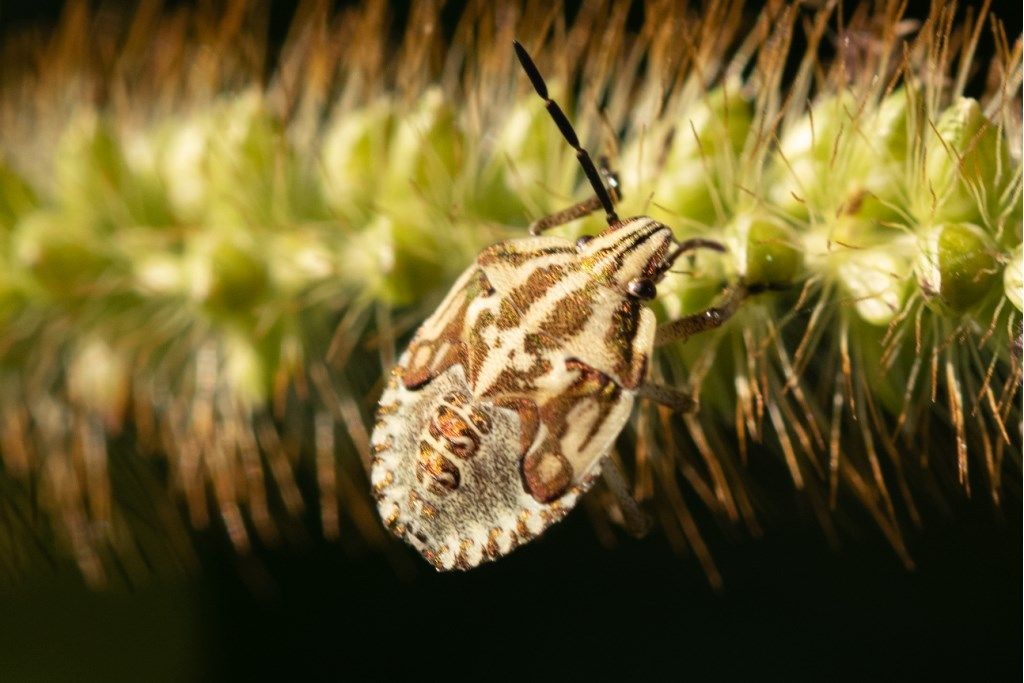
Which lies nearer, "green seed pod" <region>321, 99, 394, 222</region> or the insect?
the insect

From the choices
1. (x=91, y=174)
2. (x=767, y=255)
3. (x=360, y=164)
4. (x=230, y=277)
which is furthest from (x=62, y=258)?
(x=767, y=255)

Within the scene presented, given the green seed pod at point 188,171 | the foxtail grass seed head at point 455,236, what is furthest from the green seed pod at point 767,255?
the green seed pod at point 188,171

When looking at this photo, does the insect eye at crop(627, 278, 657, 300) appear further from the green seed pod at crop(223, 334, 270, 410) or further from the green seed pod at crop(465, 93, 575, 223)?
the green seed pod at crop(223, 334, 270, 410)

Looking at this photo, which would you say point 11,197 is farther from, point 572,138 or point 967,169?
point 967,169

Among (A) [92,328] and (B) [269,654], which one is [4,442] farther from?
(B) [269,654]

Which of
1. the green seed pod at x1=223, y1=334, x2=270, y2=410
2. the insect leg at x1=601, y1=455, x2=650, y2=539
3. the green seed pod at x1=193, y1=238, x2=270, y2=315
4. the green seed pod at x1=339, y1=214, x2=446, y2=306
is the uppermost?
the green seed pod at x1=193, y1=238, x2=270, y2=315

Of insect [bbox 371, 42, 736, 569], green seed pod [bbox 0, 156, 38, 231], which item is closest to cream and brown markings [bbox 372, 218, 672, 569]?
insect [bbox 371, 42, 736, 569]

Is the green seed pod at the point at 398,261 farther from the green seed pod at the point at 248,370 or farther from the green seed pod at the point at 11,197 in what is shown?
the green seed pod at the point at 11,197
